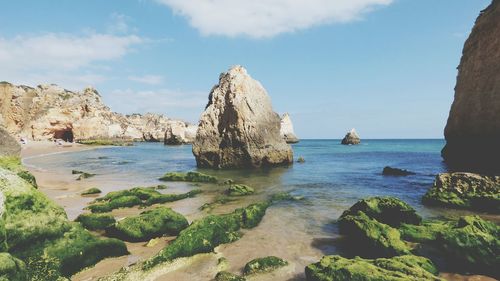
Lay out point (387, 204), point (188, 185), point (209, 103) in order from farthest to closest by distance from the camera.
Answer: point (209, 103)
point (188, 185)
point (387, 204)

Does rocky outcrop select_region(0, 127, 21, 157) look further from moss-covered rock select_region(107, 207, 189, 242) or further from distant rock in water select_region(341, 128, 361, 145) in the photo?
distant rock in water select_region(341, 128, 361, 145)

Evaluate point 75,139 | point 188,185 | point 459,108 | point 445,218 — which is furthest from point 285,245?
point 75,139

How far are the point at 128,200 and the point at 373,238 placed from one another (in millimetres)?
9432

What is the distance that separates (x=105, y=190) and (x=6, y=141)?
799 cm

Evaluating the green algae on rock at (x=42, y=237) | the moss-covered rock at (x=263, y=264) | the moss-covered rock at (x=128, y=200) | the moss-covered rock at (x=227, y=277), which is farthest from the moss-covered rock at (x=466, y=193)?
the green algae on rock at (x=42, y=237)

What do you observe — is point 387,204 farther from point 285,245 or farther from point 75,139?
point 75,139

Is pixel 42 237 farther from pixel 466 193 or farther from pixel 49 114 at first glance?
pixel 49 114

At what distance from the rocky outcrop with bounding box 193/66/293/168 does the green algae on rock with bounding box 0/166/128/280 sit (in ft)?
62.6

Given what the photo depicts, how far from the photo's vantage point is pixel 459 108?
84.5 ft

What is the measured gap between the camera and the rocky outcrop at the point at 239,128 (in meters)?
25.9

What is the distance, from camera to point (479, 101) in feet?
74.7

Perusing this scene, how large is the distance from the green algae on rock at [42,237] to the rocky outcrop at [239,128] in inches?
751

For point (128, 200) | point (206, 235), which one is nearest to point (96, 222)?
Answer: point (128, 200)

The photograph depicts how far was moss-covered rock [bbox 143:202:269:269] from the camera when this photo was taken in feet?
22.0
